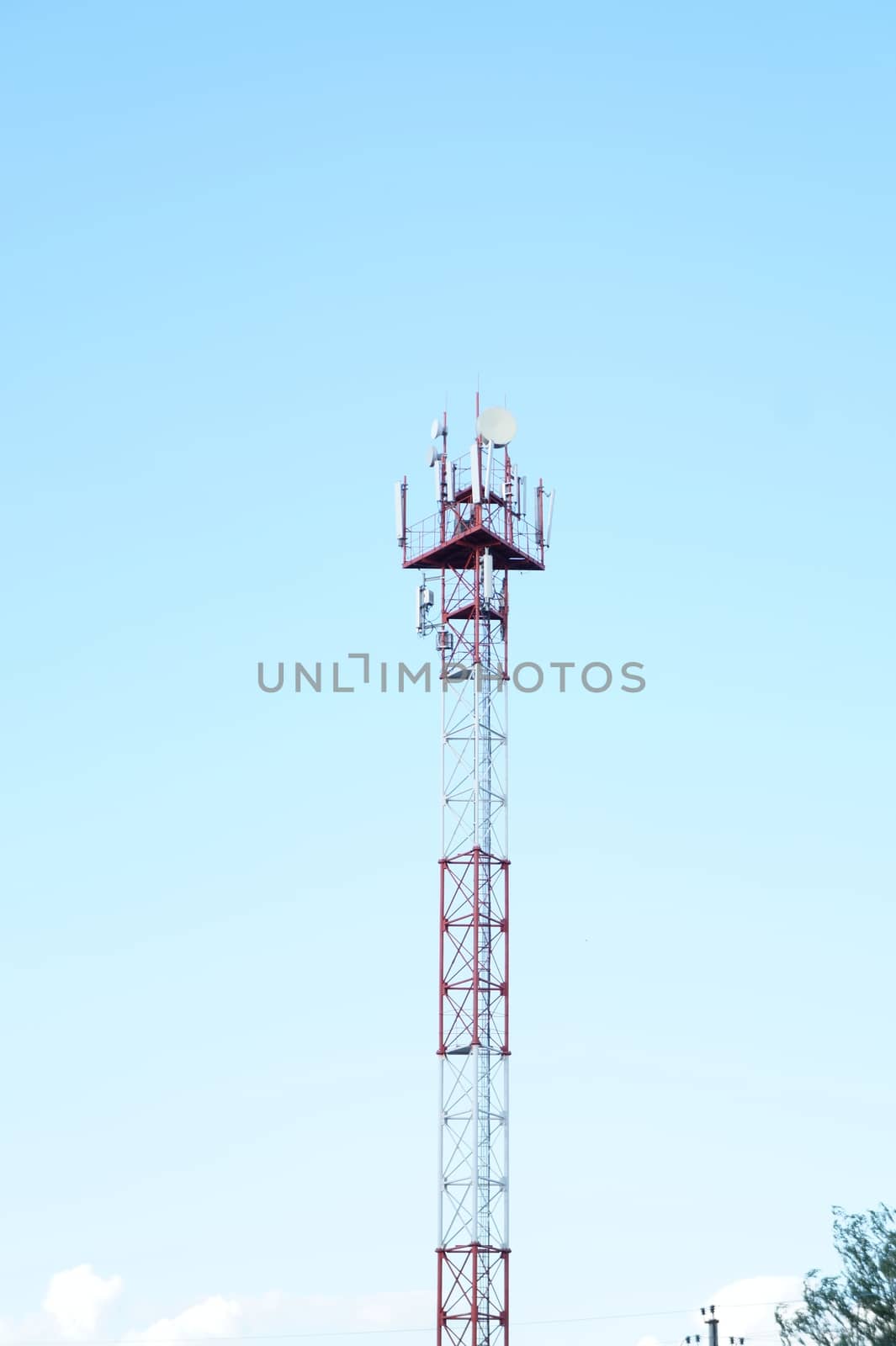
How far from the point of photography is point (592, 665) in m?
75.8

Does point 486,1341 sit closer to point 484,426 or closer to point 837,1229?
point 837,1229

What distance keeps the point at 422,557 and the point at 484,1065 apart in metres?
18.2

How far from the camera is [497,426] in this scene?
71.1 m

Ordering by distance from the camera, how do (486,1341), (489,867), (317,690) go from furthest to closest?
1. (317,690)
2. (489,867)
3. (486,1341)

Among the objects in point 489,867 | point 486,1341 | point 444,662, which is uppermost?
point 444,662

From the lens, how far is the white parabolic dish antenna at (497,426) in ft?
232

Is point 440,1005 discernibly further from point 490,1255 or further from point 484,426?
point 484,426

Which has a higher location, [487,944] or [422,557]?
[422,557]

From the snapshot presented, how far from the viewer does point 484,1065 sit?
65188 millimetres

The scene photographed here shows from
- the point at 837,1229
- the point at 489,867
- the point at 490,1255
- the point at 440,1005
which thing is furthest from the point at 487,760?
the point at 837,1229

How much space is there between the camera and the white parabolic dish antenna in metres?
70.8

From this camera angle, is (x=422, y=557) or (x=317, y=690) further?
(x=317, y=690)

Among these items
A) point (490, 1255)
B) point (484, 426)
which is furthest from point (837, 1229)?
point (484, 426)

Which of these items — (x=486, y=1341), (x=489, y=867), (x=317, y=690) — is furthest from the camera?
(x=317, y=690)
